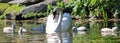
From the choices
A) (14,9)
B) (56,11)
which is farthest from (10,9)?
(56,11)

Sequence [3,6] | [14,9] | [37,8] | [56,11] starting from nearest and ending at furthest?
[56,11]
[37,8]
[14,9]
[3,6]

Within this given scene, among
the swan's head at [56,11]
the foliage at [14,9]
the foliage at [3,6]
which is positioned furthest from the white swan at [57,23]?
the foliage at [3,6]

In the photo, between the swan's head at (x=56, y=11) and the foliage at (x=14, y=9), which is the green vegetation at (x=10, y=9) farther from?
the swan's head at (x=56, y=11)

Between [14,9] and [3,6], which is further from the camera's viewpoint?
[3,6]

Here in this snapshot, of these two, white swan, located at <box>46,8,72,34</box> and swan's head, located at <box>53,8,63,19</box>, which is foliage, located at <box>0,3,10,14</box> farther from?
swan's head, located at <box>53,8,63,19</box>

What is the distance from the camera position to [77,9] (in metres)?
13.4

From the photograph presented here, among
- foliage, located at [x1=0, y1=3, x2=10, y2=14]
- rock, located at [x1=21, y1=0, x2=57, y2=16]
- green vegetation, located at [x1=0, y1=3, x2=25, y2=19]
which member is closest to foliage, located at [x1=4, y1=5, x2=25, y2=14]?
green vegetation, located at [x1=0, y1=3, x2=25, y2=19]

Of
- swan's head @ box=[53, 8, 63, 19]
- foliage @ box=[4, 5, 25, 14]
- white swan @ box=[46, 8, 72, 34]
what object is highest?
foliage @ box=[4, 5, 25, 14]

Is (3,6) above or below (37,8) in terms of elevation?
above

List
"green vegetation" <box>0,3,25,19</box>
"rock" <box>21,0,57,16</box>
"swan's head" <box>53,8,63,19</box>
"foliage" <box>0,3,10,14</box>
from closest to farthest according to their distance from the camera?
"swan's head" <box>53,8,63,19</box> → "rock" <box>21,0,57,16</box> → "green vegetation" <box>0,3,25,19</box> → "foliage" <box>0,3,10,14</box>

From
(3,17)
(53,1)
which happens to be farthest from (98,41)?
(3,17)

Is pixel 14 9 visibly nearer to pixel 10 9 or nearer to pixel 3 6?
pixel 10 9

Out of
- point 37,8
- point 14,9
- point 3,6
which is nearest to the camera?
point 37,8

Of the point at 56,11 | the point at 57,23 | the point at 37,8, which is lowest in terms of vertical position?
the point at 57,23
